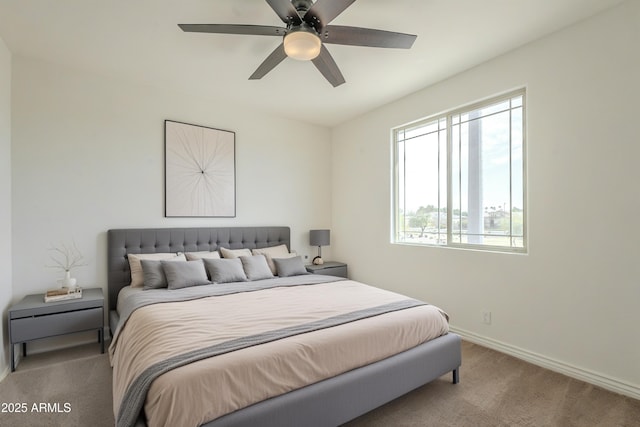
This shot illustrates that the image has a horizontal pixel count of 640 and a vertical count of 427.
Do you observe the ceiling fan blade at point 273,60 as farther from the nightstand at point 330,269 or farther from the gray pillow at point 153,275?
the nightstand at point 330,269

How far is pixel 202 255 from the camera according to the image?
354 centimetres

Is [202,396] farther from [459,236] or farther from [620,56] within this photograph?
[620,56]

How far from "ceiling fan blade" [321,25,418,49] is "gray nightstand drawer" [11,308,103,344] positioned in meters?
3.05

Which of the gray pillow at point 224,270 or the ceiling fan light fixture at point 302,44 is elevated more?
the ceiling fan light fixture at point 302,44

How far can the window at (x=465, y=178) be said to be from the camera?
2949 mm

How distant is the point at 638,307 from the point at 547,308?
0.57 m

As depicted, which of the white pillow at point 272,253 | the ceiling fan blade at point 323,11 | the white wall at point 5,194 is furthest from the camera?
the white pillow at point 272,253

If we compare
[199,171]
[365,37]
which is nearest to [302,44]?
[365,37]

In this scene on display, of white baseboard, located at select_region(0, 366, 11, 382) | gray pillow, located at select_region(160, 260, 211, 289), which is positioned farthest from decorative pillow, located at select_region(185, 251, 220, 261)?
white baseboard, located at select_region(0, 366, 11, 382)

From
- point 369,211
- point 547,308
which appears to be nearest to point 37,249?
point 369,211

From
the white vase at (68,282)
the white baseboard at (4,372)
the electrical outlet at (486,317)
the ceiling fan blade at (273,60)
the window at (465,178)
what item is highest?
the ceiling fan blade at (273,60)

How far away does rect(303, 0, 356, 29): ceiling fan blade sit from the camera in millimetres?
1757

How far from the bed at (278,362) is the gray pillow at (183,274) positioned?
10cm

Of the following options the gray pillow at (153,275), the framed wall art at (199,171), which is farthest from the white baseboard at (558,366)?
the framed wall art at (199,171)
